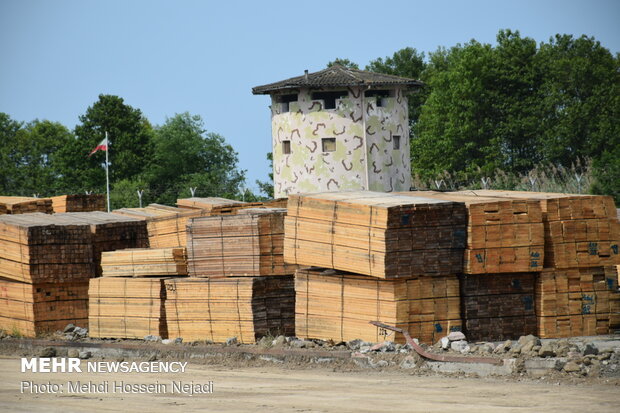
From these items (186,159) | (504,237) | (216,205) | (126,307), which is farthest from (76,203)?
(186,159)

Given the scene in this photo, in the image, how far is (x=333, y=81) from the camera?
176 feet

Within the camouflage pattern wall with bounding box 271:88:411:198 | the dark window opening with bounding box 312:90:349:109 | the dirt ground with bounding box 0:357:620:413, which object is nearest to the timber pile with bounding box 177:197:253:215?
the dirt ground with bounding box 0:357:620:413

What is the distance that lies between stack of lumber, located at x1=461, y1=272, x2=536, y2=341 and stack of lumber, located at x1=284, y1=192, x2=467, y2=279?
602 mm

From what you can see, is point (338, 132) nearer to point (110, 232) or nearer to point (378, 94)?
point (378, 94)

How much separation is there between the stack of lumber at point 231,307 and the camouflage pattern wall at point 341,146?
104ft

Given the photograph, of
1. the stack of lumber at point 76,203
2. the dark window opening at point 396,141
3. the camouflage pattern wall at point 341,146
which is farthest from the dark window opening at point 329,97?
the stack of lumber at point 76,203

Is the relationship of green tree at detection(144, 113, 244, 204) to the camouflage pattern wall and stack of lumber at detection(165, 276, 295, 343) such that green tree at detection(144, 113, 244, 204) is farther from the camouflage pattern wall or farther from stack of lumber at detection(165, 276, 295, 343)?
stack of lumber at detection(165, 276, 295, 343)

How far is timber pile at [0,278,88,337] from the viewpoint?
23.2 m

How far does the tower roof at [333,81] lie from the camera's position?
53.3m

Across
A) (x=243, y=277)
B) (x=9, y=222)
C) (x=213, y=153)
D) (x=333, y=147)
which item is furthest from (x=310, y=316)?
(x=213, y=153)

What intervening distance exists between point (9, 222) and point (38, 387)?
6840mm

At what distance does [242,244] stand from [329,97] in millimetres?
34144

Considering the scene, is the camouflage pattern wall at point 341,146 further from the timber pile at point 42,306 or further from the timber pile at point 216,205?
the timber pile at point 42,306

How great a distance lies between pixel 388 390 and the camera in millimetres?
16000
